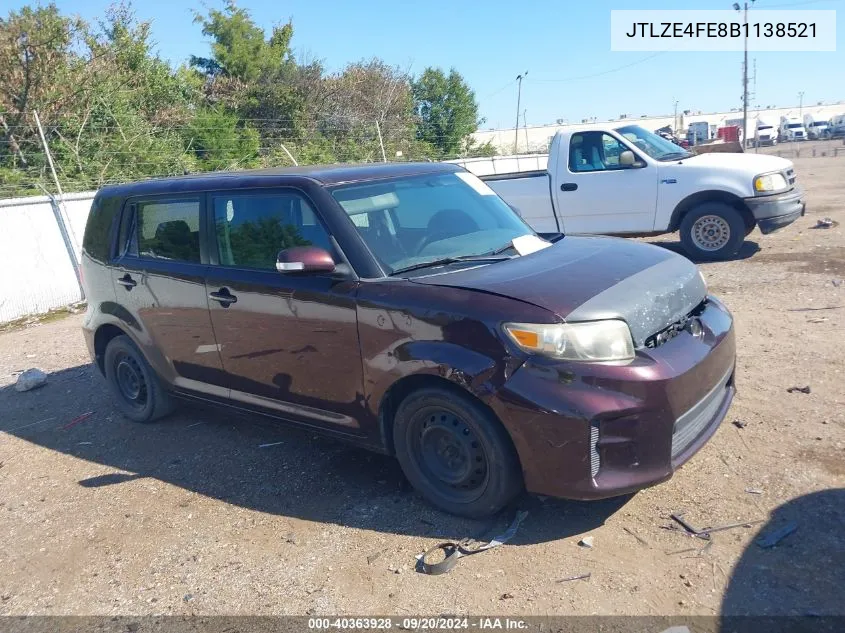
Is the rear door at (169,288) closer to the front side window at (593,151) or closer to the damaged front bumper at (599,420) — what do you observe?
the damaged front bumper at (599,420)

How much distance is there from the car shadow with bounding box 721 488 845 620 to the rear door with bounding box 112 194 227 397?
3.33 metres

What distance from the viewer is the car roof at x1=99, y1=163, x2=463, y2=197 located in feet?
14.6

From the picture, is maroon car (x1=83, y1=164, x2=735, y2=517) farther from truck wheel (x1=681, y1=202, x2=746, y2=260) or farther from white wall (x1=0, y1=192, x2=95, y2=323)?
white wall (x1=0, y1=192, x2=95, y2=323)

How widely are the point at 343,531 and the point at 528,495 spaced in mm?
1043

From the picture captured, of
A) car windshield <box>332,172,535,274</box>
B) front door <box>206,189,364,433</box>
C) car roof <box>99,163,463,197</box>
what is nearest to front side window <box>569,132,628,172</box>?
car roof <box>99,163,463,197</box>

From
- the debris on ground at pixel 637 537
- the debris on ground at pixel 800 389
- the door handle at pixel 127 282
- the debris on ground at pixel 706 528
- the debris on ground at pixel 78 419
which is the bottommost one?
the debris on ground at pixel 78 419

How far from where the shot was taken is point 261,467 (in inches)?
191

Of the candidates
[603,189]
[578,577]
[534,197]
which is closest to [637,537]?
[578,577]

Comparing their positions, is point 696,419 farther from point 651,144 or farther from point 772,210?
point 651,144

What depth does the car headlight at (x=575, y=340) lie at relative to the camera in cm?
335

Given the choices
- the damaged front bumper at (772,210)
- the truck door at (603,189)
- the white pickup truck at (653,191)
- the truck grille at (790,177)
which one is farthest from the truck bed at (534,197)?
the truck grille at (790,177)

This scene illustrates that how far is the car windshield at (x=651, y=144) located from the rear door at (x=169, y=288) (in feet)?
23.4

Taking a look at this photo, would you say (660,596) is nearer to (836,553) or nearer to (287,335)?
(836,553)

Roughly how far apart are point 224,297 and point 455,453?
1.87m
